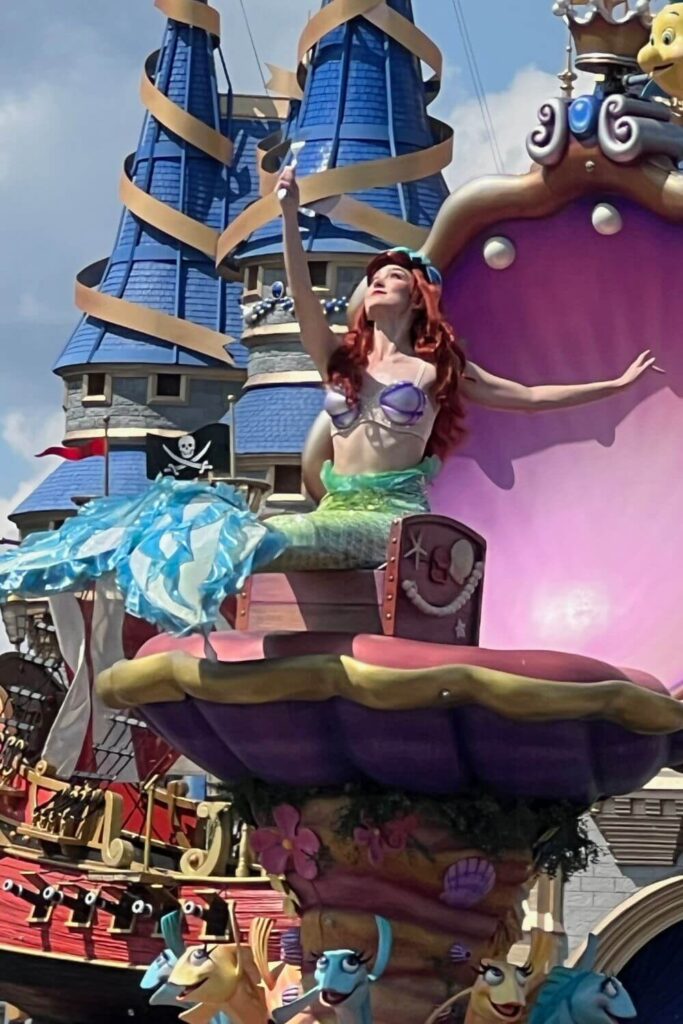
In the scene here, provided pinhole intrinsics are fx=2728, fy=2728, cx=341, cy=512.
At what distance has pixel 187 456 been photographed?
93.7 ft

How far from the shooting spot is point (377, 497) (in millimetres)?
9438

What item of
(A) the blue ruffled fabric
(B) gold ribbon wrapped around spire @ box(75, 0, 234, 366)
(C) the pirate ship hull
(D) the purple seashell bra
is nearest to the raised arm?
(D) the purple seashell bra

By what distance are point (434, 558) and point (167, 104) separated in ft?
88.0

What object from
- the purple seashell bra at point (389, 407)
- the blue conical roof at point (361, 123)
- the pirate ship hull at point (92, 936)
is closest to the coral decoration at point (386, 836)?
the purple seashell bra at point (389, 407)

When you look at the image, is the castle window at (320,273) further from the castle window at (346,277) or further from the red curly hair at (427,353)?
the red curly hair at (427,353)

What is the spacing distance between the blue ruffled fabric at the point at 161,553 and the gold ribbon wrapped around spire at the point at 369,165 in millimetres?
19069

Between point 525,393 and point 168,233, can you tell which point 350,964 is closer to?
point 525,393

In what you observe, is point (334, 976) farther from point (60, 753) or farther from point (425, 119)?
point (425, 119)

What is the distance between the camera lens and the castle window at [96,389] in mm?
34562

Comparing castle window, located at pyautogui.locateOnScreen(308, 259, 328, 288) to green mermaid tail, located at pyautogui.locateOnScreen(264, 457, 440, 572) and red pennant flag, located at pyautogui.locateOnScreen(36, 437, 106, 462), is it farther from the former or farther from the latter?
green mermaid tail, located at pyautogui.locateOnScreen(264, 457, 440, 572)

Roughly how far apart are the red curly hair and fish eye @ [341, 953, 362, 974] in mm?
1961

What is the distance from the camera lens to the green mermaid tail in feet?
29.9

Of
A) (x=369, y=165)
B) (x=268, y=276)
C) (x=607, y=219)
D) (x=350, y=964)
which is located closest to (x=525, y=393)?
(x=607, y=219)

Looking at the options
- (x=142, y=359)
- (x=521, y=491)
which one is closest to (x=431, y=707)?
(x=521, y=491)
